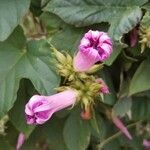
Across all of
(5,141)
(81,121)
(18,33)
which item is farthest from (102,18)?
(5,141)

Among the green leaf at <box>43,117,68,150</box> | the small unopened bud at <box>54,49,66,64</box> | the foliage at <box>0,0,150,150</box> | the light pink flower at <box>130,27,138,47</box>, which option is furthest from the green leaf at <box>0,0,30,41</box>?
the green leaf at <box>43,117,68,150</box>

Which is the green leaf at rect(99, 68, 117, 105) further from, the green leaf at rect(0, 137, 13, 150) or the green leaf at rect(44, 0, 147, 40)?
the green leaf at rect(0, 137, 13, 150)

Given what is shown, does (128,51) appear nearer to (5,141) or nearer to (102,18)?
(102,18)

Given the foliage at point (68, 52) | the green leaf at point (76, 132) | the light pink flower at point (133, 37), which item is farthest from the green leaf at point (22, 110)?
the light pink flower at point (133, 37)

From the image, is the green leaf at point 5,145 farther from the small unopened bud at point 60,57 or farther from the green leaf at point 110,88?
the small unopened bud at point 60,57

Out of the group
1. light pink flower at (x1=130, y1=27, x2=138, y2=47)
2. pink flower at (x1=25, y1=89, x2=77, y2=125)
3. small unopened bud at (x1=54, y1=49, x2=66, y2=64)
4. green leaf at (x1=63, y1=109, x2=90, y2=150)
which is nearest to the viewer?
pink flower at (x1=25, y1=89, x2=77, y2=125)

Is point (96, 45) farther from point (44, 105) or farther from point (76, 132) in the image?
point (76, 132)

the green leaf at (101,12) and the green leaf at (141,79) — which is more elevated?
the green leaf at (101,12)

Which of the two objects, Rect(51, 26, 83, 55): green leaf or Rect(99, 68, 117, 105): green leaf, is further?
Rect(99, 68, 117, 105): green leaf
